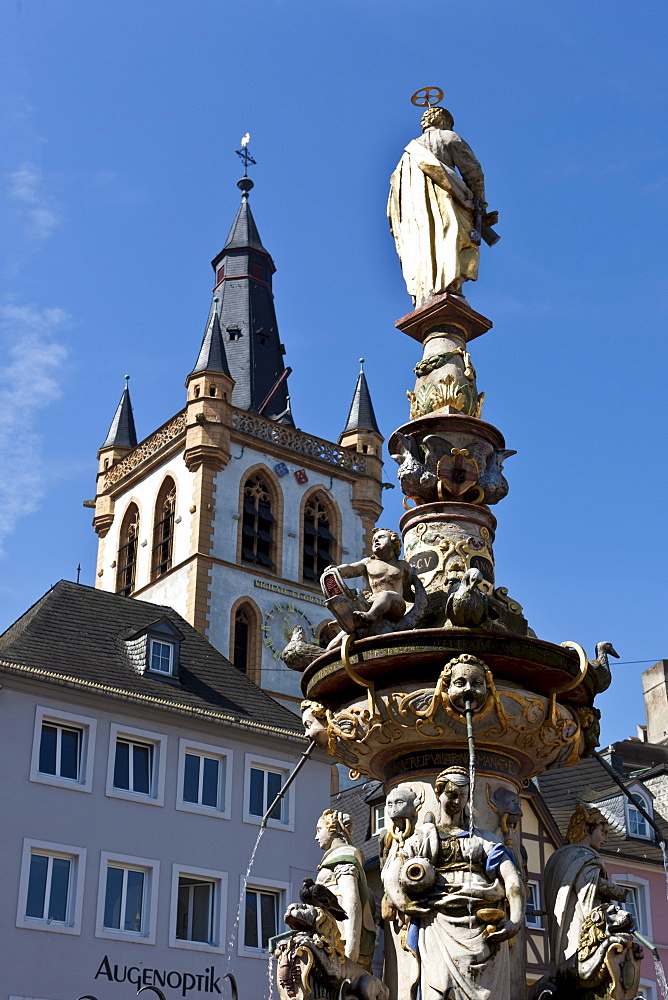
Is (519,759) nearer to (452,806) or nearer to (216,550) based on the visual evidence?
(452,806)

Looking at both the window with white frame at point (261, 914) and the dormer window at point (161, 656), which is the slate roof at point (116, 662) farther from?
the window with white frame at point (261, 914)

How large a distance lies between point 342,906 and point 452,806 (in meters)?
0.94

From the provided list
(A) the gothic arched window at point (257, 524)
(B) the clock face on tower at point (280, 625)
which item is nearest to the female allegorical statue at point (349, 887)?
(B) the clock face on tower at point (280, 625)

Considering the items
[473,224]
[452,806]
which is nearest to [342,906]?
[452,806]

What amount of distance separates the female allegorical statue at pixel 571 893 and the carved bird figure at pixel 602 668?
3.54ft

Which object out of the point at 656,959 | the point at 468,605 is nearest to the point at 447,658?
the point at 468,605

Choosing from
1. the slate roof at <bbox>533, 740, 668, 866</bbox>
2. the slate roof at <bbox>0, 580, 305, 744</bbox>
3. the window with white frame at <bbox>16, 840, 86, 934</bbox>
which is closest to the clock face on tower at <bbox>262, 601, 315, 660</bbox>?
the slate roof at <bbox>533, 740, 668, 866</bbox>

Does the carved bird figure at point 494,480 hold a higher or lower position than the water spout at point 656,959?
higher

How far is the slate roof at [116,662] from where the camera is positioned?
97.8 ft

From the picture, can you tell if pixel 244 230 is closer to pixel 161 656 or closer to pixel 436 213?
pixel 161 656

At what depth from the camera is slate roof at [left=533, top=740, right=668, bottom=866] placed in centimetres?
3609

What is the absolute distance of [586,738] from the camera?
33.4ft

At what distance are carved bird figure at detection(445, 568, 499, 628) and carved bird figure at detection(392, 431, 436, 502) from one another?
1.59m

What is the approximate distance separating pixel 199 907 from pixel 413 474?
19883 mm
